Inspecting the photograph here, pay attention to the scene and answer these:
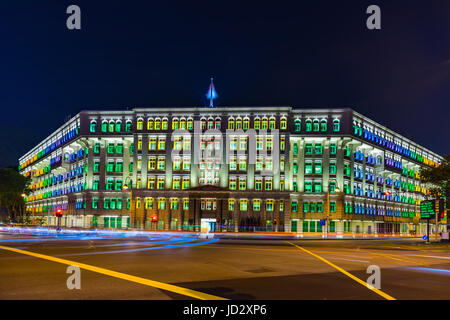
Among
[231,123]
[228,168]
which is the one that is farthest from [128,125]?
[228,168]

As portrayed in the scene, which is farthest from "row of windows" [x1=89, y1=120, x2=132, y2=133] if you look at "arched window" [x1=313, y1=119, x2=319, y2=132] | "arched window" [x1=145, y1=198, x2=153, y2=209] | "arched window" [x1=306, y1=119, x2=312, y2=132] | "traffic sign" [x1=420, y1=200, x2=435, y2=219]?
"traffic sign" [x1=420, y1=200, x2=435, y2=219]

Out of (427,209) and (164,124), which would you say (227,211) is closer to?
(164,124)

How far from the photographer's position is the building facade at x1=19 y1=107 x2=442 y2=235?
8000 cm

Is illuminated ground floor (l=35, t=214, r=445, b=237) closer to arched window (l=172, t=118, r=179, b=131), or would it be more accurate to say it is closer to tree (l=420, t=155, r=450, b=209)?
arched window (l=172, t=118, r=179, b=131)

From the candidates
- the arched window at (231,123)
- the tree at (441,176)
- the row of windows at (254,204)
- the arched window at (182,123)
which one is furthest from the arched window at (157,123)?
the tree at (441,176)

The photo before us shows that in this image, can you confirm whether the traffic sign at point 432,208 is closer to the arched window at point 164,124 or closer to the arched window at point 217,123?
the arched window at point 217,123

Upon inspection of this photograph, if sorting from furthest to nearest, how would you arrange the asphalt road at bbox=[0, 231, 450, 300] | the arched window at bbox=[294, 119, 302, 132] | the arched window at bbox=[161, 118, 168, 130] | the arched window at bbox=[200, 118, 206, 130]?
the arched window at bbox=[161, 118, 168, 130] < the arched window at bbox=[294, 119, 302, 132] < the arched window at bbox=[200, 118, 206, 130] < the asphalt road at bbox=[0, 231, 450, 300]

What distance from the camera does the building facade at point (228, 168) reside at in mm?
80000

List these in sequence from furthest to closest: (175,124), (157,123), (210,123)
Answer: (157,123)
(175,124)
(210,123)

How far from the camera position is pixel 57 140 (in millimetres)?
108438

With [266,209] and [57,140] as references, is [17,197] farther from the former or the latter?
[266,209]

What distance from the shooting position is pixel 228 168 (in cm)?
8144
